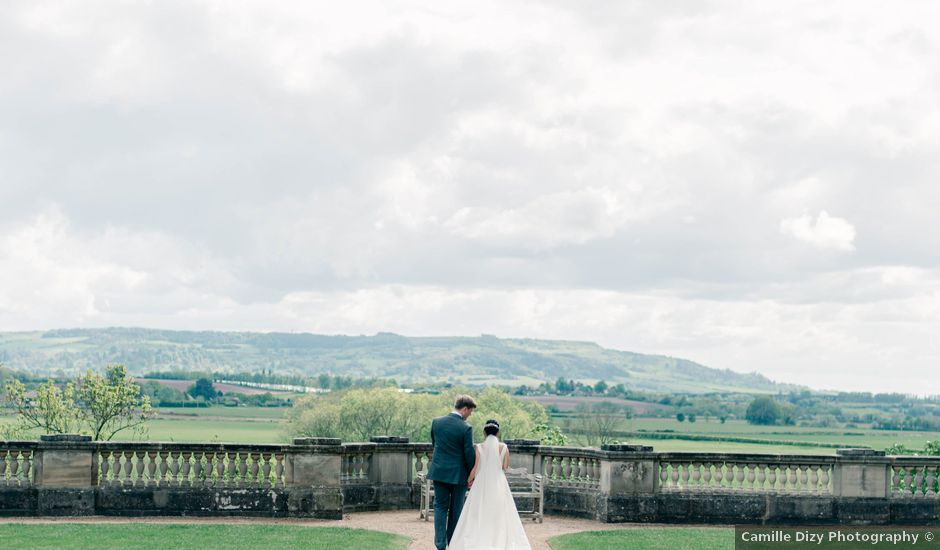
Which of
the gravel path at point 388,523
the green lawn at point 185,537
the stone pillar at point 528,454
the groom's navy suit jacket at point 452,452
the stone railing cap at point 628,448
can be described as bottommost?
the gravel path at point 388,523

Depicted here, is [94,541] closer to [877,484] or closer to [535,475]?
[535,475]

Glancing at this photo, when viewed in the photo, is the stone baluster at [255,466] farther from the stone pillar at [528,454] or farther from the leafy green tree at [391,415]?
the leafy green tree at [391,415]

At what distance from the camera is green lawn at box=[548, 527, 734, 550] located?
20.3 metres

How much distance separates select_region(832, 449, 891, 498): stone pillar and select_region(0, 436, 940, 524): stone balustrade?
0.07ft

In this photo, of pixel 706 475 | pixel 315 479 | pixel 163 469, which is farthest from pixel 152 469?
pixel 706 475

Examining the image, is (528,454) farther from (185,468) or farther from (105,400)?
(105,400)

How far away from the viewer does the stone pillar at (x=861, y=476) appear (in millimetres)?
24828

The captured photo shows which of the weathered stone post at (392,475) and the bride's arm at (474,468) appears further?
the weathered stone post at (392,475)

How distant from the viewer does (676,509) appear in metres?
24.5

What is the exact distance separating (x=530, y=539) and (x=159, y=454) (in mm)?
7741

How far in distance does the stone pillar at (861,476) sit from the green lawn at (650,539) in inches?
120

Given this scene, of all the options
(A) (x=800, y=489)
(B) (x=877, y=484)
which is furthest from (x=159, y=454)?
(B) (x=877, y=484)

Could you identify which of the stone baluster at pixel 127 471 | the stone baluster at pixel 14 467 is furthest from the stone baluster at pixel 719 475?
the stone baluster at pixel 14 467

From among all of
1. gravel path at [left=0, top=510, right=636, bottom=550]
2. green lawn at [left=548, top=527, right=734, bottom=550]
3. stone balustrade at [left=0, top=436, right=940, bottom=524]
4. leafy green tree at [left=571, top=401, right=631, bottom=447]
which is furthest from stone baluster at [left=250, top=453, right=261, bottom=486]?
leafy green tree at [left=571, top=401, right=631, bottom=447]
